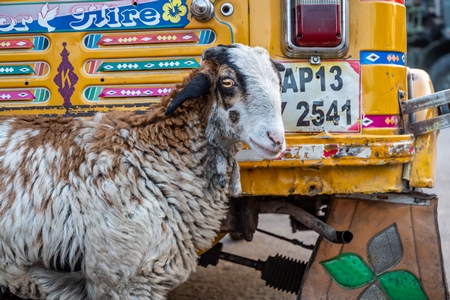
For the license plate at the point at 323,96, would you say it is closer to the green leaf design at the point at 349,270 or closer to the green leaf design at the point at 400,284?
the green leaf design at the point at 349,270

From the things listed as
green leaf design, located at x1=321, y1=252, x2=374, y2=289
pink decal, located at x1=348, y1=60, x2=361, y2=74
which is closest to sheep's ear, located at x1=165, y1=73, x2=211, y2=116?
pink decal, located at x1=348, y1=60, x2=361, y2=74

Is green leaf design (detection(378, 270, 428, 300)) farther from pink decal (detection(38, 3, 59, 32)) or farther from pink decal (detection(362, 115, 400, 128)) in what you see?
pink decal (detection(38, 3, 59, 32))

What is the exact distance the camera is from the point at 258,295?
5.20 m

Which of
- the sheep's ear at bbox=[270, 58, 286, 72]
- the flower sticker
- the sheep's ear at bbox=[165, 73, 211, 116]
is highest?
the flower sticker

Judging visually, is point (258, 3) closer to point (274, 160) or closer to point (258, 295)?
point (274, 160)

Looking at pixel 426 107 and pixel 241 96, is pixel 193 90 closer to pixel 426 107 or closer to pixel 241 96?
pixel 241 96

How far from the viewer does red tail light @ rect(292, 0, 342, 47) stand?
140 inches

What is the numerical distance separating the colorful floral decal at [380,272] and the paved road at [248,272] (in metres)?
1.27

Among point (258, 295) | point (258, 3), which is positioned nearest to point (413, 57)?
point (258, 295)

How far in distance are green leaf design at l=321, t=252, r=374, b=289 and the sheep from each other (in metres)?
0.85

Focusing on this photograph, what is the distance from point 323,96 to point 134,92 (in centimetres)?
108

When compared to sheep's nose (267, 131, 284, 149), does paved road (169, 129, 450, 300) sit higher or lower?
lower

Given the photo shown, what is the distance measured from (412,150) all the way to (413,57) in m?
13.4

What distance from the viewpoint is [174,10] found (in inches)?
148
